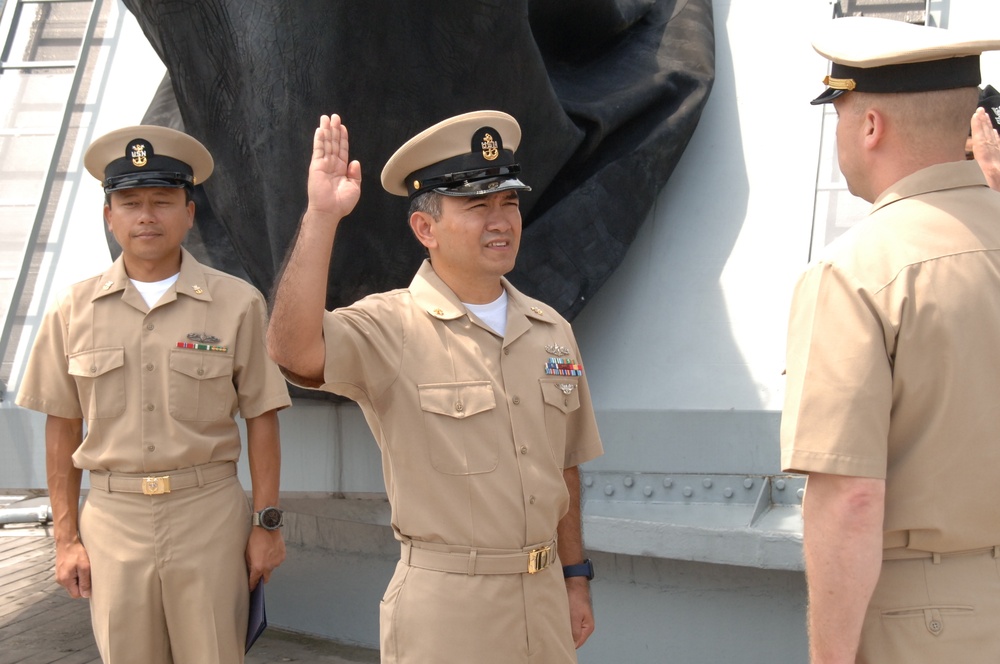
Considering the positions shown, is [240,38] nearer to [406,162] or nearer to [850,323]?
[406,162]

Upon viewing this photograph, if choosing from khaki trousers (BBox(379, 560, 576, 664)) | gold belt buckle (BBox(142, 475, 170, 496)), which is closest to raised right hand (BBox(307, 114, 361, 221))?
khaki trousers (BBox(379, 560, 576, 664))

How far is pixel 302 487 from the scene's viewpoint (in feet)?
12.9

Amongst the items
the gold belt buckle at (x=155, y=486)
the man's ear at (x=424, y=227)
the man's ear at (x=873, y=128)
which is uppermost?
the man's ear at (x=873, y=128)

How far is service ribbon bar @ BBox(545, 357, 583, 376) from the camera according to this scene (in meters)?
2.53

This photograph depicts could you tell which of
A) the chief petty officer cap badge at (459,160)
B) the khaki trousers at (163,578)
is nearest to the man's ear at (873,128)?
the chief petty officer cap badge at (459,160)

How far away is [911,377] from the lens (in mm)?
1771

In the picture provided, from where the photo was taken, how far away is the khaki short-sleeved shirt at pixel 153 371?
10.1ft

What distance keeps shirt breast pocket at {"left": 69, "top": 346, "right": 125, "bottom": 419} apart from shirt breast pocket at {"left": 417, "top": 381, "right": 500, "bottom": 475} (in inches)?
→ 44.4

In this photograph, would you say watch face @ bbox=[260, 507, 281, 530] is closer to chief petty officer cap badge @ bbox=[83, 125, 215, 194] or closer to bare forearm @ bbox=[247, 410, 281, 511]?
bare forearm @ bbox=[247, 410, 281, 511]

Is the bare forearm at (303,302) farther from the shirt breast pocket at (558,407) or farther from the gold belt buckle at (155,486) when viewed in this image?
the gold belt buckle at (155,486)

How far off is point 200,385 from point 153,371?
0.13m

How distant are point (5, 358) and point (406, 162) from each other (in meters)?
2.54

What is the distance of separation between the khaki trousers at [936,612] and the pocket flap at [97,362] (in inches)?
82.1

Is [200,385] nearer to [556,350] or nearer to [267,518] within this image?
[267,518]
